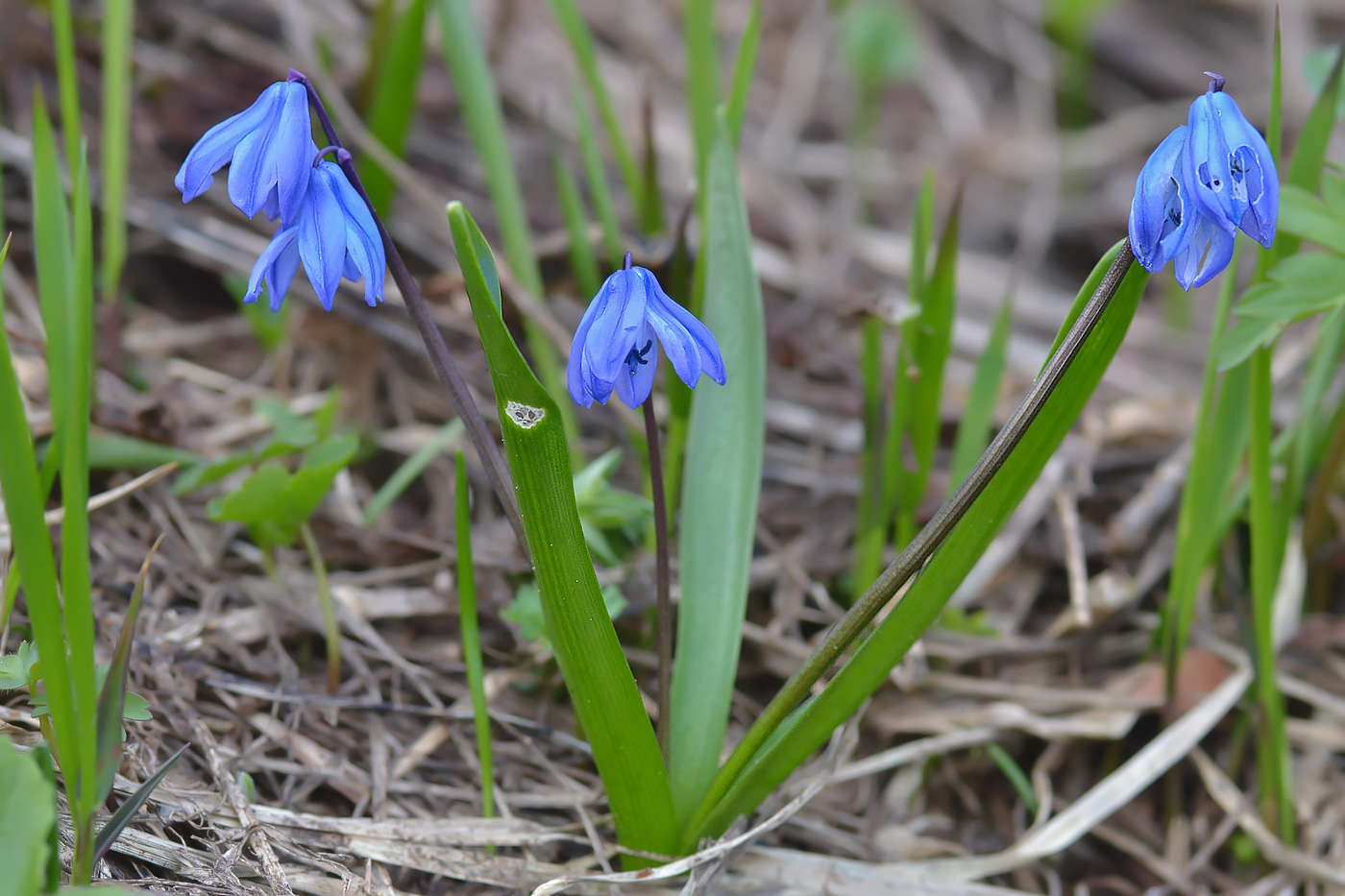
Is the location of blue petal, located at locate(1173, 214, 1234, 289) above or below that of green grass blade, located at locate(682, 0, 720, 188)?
below

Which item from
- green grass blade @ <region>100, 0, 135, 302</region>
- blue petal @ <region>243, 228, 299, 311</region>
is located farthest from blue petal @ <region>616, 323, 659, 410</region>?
green grass blade @ <region>100, 0, 135, 302</region>

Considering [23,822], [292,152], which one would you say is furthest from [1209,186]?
[23,822]

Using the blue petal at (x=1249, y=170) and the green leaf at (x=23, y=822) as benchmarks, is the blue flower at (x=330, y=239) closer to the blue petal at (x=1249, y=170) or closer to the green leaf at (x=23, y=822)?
the green leaf at (x=23, y=822)

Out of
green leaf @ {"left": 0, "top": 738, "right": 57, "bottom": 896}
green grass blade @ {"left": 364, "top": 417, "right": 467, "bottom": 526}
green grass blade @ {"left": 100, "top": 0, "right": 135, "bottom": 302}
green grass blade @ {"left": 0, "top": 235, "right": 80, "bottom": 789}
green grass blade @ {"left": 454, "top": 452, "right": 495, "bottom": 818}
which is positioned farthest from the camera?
green grass blade @ {"left": 100, "top": 0, "right": 135, "bottom": 302}

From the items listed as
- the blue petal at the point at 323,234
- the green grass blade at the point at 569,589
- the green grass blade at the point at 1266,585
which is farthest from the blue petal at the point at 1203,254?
the blue petal at the point at 323,234

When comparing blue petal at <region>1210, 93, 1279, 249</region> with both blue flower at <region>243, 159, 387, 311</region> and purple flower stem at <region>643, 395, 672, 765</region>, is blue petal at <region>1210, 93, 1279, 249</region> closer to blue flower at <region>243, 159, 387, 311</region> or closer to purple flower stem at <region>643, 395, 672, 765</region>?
purple flower stem at <region>643, 395, 672, 765</region>

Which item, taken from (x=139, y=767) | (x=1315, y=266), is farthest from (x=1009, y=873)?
(x=139, y=767)

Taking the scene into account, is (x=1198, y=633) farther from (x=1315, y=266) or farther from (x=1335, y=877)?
(x=1315, y=266)
